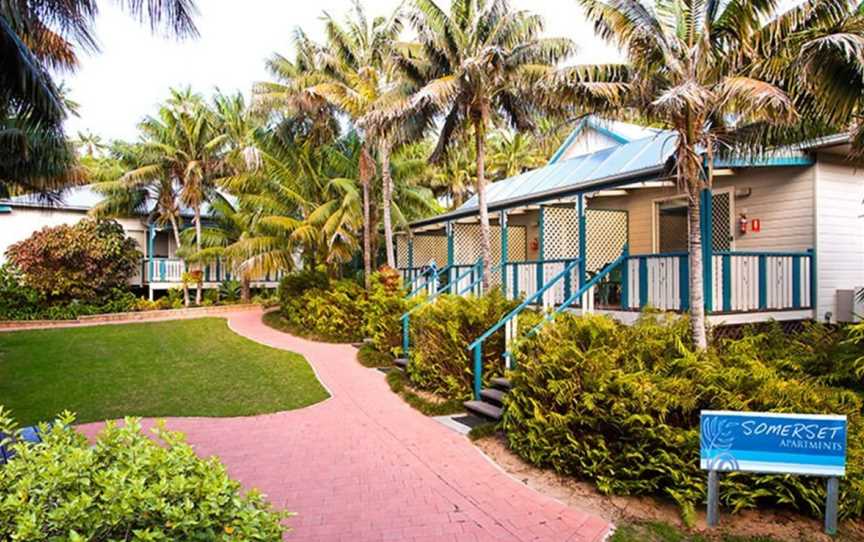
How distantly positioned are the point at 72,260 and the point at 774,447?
73.6ft

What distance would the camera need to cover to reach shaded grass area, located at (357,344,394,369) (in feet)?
39.6

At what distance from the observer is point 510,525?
4.71 meters

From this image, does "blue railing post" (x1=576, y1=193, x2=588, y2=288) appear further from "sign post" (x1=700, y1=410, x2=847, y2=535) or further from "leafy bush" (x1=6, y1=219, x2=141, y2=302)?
"leafy bush" (x1=6, y1=219, x2=141, y2=302)

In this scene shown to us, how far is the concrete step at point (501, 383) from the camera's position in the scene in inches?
316

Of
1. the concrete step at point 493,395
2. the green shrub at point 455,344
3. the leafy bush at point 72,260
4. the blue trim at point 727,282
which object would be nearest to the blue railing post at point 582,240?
the green shrub at point 455,344

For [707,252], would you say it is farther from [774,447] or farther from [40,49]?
[40,49]

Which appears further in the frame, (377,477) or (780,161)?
(780,161)

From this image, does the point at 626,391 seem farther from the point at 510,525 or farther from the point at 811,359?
the point at 811,359

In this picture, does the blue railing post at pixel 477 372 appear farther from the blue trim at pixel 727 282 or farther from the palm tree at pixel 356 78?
the palm tree at pixel 356 78

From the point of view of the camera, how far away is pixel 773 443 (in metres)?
4.52

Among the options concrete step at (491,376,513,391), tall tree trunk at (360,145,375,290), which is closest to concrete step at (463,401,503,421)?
concrete step at (491,376,513,391)

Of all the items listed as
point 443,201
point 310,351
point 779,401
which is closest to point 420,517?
point 779,401

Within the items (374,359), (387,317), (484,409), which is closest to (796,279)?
(484,409)

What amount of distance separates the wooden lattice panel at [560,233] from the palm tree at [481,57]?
57.5 inches
